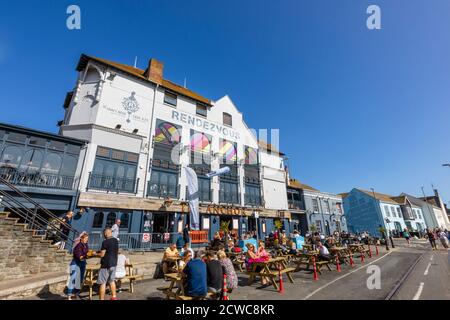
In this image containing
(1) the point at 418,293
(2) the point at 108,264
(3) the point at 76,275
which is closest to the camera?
(2) the point at 108,264

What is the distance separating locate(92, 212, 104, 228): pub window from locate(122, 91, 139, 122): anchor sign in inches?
290

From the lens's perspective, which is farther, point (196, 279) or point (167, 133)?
point (167, 133)

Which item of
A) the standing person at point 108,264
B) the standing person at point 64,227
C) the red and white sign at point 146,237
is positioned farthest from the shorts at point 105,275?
the red and white sign at point 146,237

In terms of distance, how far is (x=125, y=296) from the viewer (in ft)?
20.4

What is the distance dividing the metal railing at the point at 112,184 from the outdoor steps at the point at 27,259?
6.47 meters

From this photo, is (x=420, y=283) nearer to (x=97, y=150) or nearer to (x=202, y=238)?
(x=202, y=238)

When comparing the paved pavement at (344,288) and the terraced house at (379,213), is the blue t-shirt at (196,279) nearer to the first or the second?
the paved pavement at (344,288)

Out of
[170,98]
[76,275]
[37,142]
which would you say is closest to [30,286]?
[76,275]

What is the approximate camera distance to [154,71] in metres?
19.9

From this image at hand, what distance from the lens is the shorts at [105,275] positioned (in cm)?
529

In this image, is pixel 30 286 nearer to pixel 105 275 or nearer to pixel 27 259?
pixel 27 259


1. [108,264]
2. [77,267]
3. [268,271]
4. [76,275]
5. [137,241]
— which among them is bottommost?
[268,271]

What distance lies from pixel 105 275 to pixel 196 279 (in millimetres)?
2511
